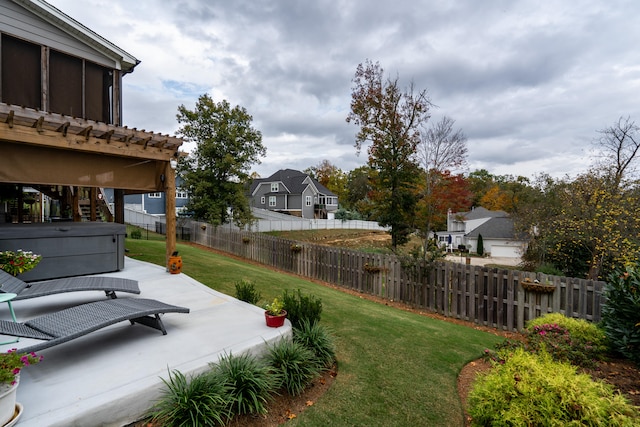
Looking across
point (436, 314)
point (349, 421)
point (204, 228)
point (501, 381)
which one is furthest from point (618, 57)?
point (204, 228)

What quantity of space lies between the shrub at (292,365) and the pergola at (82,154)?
493 cm

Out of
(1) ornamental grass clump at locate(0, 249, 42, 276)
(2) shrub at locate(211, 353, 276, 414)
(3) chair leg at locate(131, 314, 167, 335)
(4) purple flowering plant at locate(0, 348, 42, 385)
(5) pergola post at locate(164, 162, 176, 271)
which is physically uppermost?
(5) pergola post at locate(164, 162, 176, 271)

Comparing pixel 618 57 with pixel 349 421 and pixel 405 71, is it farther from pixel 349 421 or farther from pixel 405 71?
pixel 349 421

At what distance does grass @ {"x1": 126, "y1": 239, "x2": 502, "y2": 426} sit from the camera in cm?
288

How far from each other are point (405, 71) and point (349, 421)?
16862mm

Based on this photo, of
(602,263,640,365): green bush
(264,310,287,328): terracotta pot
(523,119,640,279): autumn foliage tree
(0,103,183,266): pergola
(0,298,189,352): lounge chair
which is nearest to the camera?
(0,298,189,352): lounge chair

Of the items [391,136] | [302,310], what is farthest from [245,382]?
[391,136]

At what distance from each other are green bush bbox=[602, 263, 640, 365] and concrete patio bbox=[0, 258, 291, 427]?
13.7 feet

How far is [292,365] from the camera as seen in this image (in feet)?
10.7

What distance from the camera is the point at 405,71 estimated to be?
52.3 ft

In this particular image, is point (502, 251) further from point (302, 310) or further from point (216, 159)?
point (302, 310)

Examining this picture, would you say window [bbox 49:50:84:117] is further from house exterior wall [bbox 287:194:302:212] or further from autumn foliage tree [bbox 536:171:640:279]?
house exterior wall [bbox 287:194:302:212]

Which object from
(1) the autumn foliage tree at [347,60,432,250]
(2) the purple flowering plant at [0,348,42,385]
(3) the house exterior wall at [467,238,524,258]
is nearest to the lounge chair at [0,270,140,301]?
(2) the purple flowering plant at [0,348,42,385]

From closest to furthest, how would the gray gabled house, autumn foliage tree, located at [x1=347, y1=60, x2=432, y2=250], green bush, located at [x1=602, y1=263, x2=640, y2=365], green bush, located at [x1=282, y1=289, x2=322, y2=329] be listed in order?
green bush, located at [x1=602, y1=263, x2=640, y2=365] → green bush, located at [x1=282, y1=289, x2=322, y2=329] → autumn foliage tree, located at [x1=347, y1=60, x2=432, y2=250] → the gray gabled house
